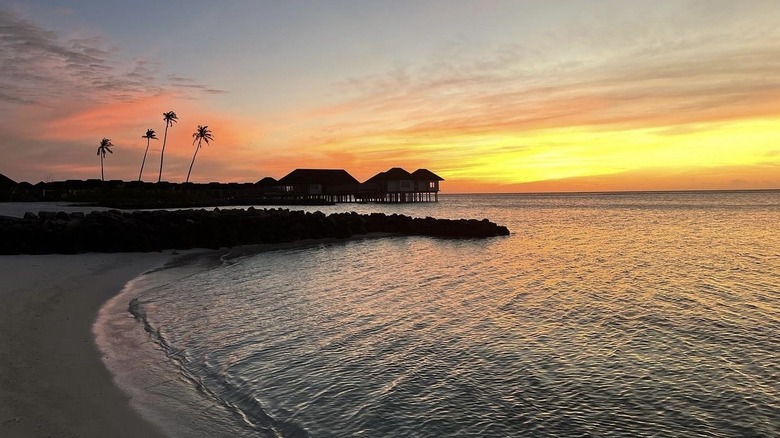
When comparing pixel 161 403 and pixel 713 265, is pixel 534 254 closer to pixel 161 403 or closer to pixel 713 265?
pixel 713 265

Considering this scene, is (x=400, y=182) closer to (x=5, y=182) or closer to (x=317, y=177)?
(x=317, y=177)

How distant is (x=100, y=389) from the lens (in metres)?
6.82

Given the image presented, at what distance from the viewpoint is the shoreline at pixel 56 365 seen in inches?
221

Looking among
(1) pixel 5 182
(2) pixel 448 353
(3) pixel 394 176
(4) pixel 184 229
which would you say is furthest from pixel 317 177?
(2) pixel 448 353

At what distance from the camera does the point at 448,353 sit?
9492mm

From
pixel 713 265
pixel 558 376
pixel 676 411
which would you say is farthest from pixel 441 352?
pixel 713 265

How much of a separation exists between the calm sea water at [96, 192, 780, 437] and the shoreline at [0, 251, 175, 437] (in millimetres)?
367

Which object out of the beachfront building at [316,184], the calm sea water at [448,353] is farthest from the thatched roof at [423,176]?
the calm sea water at [448,353]

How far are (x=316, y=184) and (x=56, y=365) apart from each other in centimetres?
9779

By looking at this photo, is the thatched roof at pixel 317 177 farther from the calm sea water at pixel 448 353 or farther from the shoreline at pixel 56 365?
the shoreline at pixel 56 365

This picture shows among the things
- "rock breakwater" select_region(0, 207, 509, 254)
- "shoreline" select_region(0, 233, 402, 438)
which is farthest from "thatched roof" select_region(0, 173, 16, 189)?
"shoreline" select_region(0, 233, 402, 438)

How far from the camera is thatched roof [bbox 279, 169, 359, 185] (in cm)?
10175

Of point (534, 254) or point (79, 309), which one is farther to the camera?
point (534, 254)

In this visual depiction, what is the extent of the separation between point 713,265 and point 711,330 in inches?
554
